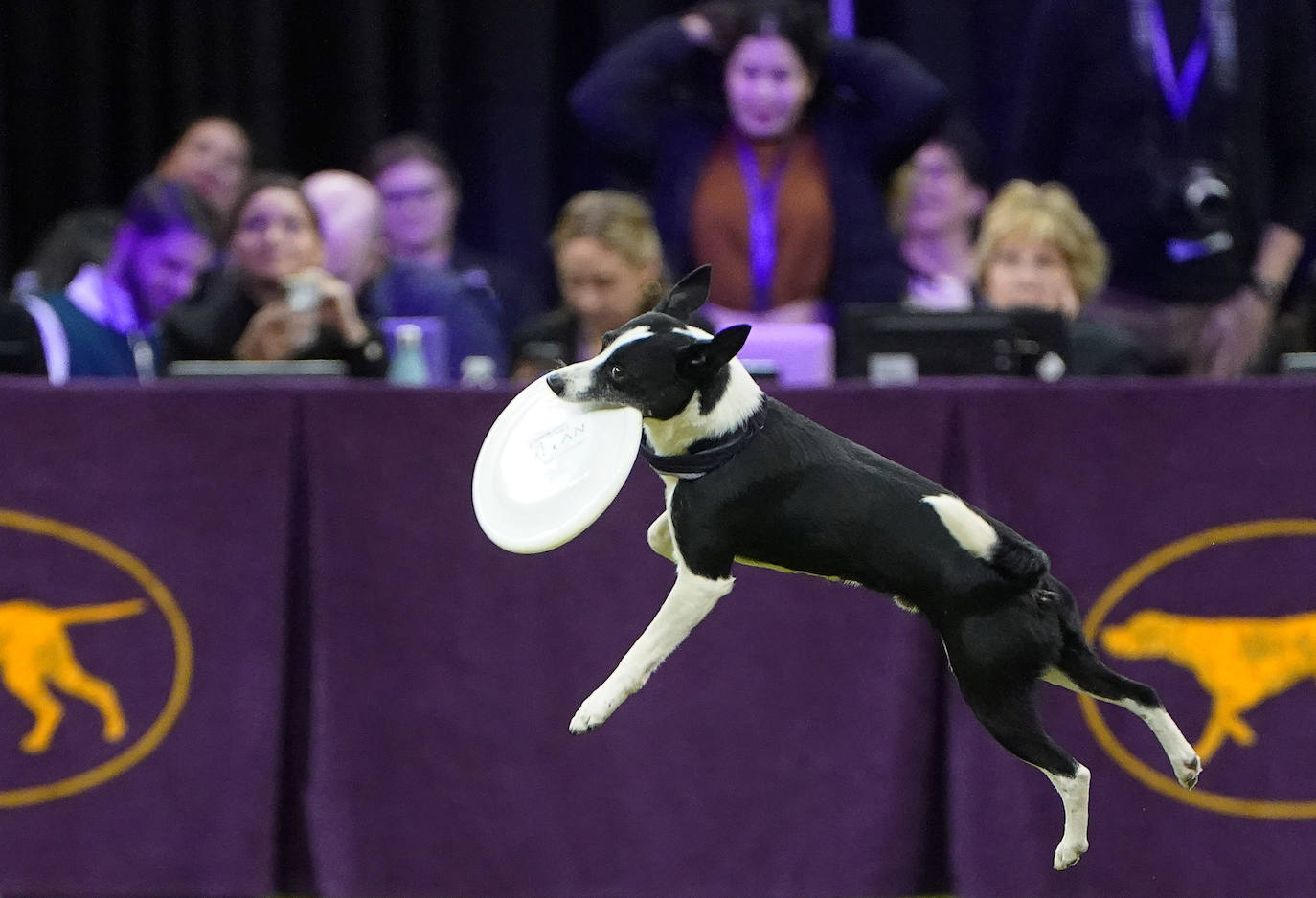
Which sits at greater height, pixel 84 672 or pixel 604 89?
pixel 604 89

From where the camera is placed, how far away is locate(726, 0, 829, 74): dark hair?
5.64m

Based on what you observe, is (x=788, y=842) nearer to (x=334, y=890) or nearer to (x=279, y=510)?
(x=334, y=890)

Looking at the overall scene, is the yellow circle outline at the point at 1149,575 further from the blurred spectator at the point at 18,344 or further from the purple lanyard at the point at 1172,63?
the blurred spectator at the point at 18,344

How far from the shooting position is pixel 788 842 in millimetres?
4102

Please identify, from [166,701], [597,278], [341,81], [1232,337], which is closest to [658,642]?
[166,701]

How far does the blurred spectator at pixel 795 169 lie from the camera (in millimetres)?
5734

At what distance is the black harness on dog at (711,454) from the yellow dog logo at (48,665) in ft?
8.61

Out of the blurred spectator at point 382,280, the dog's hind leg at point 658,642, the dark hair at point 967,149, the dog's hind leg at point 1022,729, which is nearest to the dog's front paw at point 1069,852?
the dog's hind leg at point 1022,729

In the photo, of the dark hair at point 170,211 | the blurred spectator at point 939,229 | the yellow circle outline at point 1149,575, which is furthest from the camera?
the blurred spectator at point 939,229

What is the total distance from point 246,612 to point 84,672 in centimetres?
38

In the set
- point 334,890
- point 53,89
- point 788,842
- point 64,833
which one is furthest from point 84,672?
point 53,89

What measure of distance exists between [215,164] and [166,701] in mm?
3426

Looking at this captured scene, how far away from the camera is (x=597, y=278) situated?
5.18 meters

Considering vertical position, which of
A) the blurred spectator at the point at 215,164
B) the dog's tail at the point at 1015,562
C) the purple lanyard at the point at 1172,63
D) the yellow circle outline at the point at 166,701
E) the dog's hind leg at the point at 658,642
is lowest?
the yellow circle outline at the point at 166,701
